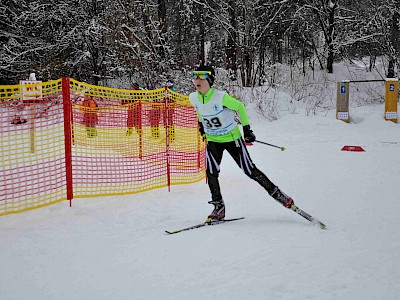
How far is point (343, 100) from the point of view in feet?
50.7

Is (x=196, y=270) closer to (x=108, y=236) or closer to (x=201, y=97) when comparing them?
(x=108, y=236)

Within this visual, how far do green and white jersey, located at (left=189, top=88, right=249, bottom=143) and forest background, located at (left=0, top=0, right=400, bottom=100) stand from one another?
576 inches

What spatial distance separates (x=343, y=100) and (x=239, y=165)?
11.3 meters

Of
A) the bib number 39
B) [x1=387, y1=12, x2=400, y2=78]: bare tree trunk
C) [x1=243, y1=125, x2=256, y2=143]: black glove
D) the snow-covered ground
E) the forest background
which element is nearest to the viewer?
the snow-covered ground

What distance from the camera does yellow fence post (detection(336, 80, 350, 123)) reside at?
1547 cm

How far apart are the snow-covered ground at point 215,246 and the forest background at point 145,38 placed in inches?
543

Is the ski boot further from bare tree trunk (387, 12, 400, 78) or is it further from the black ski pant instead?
bare tree trunk (387, 12, 400, 78)

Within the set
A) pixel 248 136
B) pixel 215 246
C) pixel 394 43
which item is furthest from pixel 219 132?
pixel 394 43

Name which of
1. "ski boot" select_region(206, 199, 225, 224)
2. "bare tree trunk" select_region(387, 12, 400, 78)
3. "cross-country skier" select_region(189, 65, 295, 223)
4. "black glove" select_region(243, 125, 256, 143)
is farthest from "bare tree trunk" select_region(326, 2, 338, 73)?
"ski boot" select_region(206, 199, 225, 224)

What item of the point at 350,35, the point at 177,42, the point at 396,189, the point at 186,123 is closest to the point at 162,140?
the point at 186,123

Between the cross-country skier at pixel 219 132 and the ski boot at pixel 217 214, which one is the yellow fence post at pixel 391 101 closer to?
the cross-country skier at pixel 219 132

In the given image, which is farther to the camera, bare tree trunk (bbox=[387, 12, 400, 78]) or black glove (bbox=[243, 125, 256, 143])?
bare tree trunk (bbox=[387, 12, 400, 78])

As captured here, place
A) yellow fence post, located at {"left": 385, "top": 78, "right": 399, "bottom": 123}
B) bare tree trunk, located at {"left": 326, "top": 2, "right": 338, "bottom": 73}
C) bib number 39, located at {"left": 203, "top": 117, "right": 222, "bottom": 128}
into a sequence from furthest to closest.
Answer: bare tree trunk, located at {"left": 326, "top": 2, "right": 338, "bottom": 73} → yellow fence post, located at {"left": 385, "top": 78, "right": 399, "bottom": 123} → bib number 39, located at {"left": 203, "top": 117, "right": 222, "bottom": 128}

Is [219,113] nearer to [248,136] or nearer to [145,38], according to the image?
[248,136]
